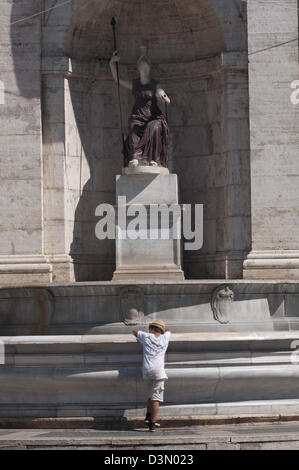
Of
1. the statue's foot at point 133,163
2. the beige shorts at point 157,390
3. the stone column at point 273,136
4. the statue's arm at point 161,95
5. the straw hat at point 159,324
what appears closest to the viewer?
the beige shorts at point 157,390

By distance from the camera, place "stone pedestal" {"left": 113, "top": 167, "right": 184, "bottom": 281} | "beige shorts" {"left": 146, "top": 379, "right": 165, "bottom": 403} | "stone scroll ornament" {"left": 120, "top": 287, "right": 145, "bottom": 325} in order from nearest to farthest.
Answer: "beige shorts" {"left": 146, "top": 379, "right": 165, "bottom": 403} → "stone scroll ornament" {"left": 120, "top": 287, "right": 145, "bottom": 325} → "stone pedestal" {"left": 113, "top": 167, "right": 184, "bottom": 281}

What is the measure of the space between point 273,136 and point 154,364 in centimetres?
689

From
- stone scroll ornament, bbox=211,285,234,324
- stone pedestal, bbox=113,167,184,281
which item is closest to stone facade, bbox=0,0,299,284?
stone pedestal, bbox=113,167,184,281

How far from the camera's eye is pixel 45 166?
2553cm

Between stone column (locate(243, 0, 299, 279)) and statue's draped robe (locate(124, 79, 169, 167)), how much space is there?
6.16 ft

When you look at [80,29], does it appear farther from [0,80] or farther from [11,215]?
[11,215]

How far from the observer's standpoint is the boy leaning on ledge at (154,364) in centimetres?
1975

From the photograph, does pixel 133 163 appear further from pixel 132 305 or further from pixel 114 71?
pixel 132 305

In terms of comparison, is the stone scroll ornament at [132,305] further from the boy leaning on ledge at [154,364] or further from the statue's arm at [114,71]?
the statue's arm at [114,71]

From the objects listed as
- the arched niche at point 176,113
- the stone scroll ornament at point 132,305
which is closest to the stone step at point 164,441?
the stone scroll ornament at point 132,305

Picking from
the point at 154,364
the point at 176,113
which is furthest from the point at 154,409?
the point at 176,113

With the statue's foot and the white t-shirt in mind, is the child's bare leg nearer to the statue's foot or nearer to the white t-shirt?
the white t-shirt

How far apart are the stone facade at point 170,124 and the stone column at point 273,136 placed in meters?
0.02

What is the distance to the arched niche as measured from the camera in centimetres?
2547
